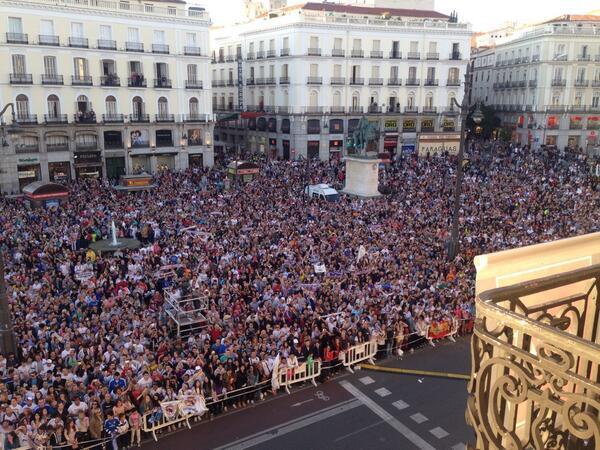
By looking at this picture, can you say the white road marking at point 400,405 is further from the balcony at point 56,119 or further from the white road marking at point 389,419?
the balcony at point 56,119

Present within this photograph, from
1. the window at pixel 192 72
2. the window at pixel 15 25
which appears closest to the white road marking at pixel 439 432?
the window at pixel 15 25

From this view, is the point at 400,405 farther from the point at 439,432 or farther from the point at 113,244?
the point at 113,244

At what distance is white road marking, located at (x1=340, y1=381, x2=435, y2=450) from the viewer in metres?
12.3

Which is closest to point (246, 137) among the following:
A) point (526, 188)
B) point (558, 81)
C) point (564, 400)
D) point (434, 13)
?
point (434, 13)

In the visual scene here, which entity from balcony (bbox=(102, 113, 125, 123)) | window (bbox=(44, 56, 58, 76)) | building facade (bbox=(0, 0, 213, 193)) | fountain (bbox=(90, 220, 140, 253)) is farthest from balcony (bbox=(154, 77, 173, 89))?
fountain (bbox=(90, 220, 140, 253))

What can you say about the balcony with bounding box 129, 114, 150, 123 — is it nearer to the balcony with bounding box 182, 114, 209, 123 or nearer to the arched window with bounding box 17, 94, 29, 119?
the balcony with bounding box 182, 114, 209, 123

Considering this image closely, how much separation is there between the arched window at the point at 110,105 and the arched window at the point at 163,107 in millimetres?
3822

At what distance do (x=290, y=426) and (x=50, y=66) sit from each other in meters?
38.8

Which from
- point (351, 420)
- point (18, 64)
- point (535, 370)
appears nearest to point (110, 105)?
point (18, 64)

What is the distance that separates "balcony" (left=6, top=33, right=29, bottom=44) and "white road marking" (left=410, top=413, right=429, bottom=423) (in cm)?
3991

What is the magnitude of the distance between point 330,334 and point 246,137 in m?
45.1

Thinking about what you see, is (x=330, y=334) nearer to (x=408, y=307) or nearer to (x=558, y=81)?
(x=408, y=307)

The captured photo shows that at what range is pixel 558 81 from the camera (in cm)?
6244

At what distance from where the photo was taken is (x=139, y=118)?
1847 inches
